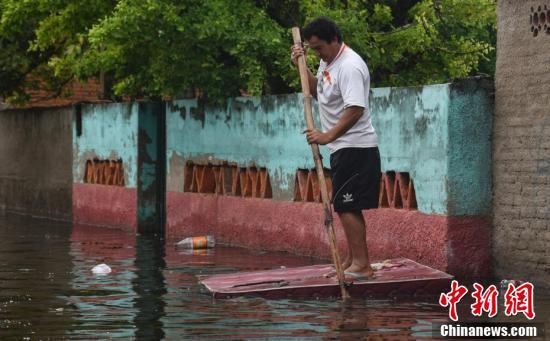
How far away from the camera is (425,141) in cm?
1238

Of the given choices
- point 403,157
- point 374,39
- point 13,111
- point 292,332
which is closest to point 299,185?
point 403,157

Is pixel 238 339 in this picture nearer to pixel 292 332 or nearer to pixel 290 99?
pixel 292 332

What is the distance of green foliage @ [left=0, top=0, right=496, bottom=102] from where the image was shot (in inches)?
619

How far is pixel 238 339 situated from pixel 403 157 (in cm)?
507

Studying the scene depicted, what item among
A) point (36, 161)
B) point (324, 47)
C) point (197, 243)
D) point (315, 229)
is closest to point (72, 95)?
point (36, 161)

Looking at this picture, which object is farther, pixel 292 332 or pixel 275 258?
pixel 275 258

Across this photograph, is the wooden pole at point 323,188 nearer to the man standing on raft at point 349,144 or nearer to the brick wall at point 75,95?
the man standing on raft at point 349,144

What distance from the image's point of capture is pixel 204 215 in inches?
675

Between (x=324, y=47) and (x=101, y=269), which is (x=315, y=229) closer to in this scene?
(x=101, y=269)

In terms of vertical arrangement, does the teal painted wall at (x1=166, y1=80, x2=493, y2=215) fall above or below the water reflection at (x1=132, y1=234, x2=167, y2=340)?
above

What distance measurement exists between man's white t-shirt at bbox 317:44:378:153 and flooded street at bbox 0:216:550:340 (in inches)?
49.5

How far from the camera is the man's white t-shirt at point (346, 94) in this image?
10.3 m

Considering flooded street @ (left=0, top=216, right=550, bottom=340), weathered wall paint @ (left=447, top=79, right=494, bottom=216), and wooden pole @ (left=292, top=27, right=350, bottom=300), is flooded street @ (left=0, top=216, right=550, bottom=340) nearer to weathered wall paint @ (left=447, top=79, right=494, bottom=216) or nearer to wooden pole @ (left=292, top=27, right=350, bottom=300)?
wooden pole @ (left=292, top=27, right=350, bottom=300)

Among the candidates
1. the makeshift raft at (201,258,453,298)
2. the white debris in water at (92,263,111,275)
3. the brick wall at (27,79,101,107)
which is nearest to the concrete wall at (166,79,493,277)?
the makeshift raft at (201,258,453,298)
